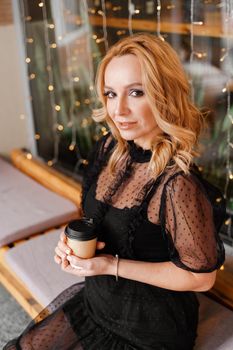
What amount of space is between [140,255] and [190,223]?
20 centimetres

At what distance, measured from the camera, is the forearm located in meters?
1.18

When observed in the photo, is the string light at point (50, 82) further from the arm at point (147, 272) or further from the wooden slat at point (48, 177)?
the arm at point (147, 272)

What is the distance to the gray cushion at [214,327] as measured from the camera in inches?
53.2

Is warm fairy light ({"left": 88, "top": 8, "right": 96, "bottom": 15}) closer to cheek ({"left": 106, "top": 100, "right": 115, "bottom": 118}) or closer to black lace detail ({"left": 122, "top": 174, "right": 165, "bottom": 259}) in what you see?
cheek ({"left": 106, "top": 100, "right": 115, "bottom": 118})

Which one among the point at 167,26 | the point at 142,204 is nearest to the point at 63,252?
the point at 142,204

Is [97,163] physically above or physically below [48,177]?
above

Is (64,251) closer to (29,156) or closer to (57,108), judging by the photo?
(57,108)

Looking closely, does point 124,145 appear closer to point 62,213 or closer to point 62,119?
point 62,213

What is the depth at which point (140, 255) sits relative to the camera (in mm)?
1260

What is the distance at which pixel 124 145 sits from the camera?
1387mm

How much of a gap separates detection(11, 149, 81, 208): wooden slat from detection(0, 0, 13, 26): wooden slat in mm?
741

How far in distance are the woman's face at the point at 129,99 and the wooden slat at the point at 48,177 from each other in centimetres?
111

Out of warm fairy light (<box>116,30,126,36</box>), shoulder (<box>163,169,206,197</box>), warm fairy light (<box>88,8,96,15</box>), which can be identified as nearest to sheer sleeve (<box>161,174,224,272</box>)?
shoulder (<box>163,169,206,197</box>)

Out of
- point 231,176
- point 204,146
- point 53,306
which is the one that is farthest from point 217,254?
point 204,146
